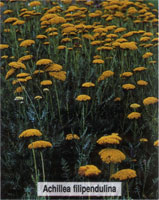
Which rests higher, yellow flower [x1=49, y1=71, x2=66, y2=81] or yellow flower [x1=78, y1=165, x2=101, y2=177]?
yellow flower [x1=49, y1=71, x2=66, y2=81]

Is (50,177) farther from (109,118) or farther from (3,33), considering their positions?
(3,33)

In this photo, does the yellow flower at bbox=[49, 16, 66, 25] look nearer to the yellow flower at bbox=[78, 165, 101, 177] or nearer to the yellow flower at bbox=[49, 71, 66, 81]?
the yellow flower at bbox=[49, 71, 66, 81]

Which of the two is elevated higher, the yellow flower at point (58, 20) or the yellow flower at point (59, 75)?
the yellow flower at point (58, 20)

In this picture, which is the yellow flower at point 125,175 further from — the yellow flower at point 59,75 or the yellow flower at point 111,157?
the yellow flower at point 59,75

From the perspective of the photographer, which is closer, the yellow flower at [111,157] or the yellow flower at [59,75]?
the yellow flower at [111,157]

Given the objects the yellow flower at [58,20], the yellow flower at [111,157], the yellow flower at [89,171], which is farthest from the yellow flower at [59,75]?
the yellow flower at [89,171]

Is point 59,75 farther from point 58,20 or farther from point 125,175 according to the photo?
point 125,175

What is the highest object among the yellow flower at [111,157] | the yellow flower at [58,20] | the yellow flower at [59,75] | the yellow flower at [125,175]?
the yellow flower at [58,20]

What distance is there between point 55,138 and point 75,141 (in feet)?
0.53

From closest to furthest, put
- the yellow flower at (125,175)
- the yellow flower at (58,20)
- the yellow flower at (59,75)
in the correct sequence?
the yellow flower at (125,175) < the yellow flower at (59,75) < the yellow flower at (58,20)

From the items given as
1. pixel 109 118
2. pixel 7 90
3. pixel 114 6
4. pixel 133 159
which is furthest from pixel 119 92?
pixel 114 6

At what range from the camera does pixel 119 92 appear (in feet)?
9.77

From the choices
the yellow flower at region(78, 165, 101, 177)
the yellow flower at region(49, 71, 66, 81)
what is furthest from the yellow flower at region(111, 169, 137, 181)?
the yellow flower at region(49, 71, 66, 81)

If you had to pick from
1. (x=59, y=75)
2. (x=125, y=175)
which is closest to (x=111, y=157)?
(x=125, y=175)
